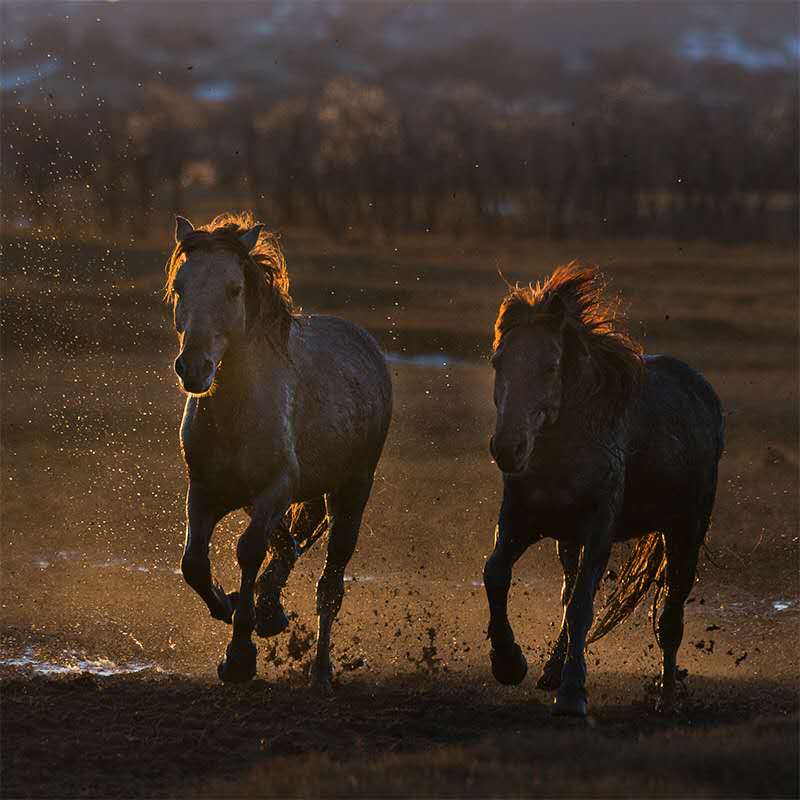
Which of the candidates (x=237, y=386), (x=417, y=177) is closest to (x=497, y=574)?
(x=237, y=386)

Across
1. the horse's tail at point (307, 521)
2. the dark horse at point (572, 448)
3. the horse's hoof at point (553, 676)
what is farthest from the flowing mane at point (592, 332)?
the horse's tail at point (307, 521)

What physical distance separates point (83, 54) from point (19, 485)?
18094 cm

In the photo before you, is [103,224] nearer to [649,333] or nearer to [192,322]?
[649,333]

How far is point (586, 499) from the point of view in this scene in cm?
846

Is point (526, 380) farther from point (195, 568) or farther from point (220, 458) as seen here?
point (195, 568)

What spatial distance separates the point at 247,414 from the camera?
8.81 meters

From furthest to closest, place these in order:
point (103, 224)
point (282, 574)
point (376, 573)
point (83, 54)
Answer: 1. point (83, 54)
2. point (103, 224)
3. point (376, 573)
4. point (282, 574)

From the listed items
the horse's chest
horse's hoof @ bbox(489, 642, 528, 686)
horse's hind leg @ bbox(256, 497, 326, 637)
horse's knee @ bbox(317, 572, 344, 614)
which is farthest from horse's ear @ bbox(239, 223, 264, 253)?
horse's hoof @ bbox(489, 642, 528, 686)

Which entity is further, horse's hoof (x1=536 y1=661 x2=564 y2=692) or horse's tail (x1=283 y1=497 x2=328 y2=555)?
horse's tail (x1=283 y1=497 x2=328 y2=555)

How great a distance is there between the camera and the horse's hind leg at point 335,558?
9.68 metres

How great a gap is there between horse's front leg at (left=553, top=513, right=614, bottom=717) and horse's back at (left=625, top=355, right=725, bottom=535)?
0.61 metres

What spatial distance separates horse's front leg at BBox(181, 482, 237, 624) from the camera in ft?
28.4

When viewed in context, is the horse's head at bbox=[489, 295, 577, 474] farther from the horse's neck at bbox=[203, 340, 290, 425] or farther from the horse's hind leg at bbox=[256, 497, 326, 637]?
the horse's hind leg at bbox=[256, 497, 326, 637]

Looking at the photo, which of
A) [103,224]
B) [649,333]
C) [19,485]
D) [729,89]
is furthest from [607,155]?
[729,89]
